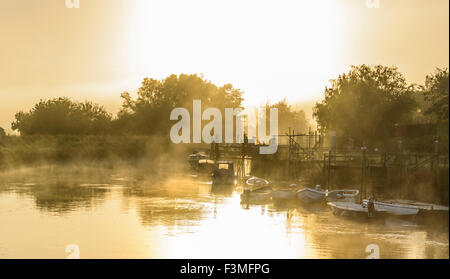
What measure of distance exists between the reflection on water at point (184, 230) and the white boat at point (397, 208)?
93 cm

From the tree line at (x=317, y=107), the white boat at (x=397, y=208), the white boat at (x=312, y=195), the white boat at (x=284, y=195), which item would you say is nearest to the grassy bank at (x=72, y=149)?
the tree line at (x=317, y=107)

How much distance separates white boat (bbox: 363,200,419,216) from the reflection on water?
36.5 inches

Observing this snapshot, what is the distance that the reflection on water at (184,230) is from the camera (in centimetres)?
3275

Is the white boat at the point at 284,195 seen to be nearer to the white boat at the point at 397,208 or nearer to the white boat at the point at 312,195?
the white boat at the point at 312,195

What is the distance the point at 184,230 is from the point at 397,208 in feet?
51.4

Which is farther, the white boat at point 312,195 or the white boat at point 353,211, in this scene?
the white boat at point 312,195

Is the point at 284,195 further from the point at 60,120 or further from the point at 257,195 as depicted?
the point at 60,120

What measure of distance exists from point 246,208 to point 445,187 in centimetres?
1658

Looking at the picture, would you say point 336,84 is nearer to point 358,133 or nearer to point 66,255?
point 358,133


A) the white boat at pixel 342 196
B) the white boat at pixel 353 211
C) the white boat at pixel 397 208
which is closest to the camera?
the white boat at pixel 397 208

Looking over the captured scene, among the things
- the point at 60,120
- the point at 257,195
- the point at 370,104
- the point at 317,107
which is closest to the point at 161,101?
the point at 60,120

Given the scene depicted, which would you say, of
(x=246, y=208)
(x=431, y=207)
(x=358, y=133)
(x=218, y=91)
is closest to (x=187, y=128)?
(x=218, y=91)

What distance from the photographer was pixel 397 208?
41.9 meters

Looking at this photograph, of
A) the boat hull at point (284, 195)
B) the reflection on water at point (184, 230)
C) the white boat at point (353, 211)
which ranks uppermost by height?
the boat hull at point (284, 195)
